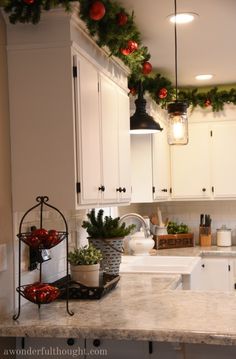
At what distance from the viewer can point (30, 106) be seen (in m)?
2.52

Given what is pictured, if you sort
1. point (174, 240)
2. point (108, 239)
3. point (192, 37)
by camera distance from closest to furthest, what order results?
1. point (108, 239)
2. point (192, 37)
3. point (174, 240)

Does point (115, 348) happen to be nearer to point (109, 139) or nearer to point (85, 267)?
point (85, 267)

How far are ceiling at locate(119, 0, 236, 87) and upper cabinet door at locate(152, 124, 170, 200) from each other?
0.64m

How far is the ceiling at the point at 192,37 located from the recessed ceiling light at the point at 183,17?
0.13 feet

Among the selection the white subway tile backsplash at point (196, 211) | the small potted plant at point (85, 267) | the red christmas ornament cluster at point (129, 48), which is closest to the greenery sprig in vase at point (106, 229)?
the small potted plant at point (85, 267)

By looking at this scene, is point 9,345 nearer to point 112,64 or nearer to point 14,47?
point 14,47

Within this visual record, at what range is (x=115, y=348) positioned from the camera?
2289 mm

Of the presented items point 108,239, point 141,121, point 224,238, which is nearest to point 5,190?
point 108,239

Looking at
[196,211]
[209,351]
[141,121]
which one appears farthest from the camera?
[196,211]

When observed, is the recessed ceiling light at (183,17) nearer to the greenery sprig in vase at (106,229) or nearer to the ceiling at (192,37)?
the ceiling at (192,37)

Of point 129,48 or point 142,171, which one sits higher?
point 129,48

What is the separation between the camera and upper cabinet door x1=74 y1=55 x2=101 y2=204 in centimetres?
254

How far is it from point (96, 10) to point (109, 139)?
0.83 metres

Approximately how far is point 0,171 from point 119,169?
3.36 ft
